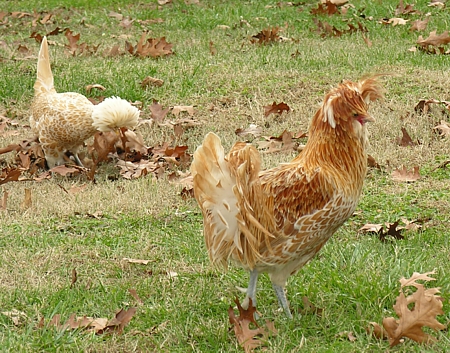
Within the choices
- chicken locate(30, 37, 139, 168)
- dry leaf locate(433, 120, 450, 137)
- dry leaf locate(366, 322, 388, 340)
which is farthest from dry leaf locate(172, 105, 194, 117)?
dry leaf locate(366, 322, 388, 340)

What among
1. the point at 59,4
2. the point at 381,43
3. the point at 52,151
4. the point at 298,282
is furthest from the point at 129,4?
the point at 298,282

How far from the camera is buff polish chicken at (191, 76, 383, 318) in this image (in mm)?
3828

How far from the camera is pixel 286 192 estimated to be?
4.04 metres

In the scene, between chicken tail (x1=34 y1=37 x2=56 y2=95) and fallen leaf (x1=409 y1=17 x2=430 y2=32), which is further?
fallen leaf (x1=409 y1=17 x2=430 y2=32)

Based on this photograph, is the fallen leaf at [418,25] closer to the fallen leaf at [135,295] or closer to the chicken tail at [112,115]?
the chicken tail at [112,115]

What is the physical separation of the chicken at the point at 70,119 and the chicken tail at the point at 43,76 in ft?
0.23

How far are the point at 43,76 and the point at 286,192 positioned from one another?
4.72 meters

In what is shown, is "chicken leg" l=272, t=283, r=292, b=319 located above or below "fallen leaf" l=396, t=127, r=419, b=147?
above

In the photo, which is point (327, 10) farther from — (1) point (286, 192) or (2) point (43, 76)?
(1) point (286, 192)

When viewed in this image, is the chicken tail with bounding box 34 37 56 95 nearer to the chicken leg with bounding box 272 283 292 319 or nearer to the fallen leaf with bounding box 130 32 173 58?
the fallen leaf with bounding box 130 32 173 58

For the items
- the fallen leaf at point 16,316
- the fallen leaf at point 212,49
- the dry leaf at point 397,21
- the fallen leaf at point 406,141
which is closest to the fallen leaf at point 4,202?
the fallen leaf at point 16,316

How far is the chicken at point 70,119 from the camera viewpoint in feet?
23.4

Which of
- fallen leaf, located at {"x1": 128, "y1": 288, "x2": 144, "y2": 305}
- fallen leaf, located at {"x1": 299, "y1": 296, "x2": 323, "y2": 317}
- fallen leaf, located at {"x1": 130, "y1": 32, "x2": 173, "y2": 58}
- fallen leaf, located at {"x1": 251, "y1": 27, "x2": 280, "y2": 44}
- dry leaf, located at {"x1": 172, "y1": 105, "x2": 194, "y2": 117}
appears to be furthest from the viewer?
fallen leaf, located at {"x1": 251, "y1": 27, "x2": 280, "y2": 44}

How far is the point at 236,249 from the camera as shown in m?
4.01
